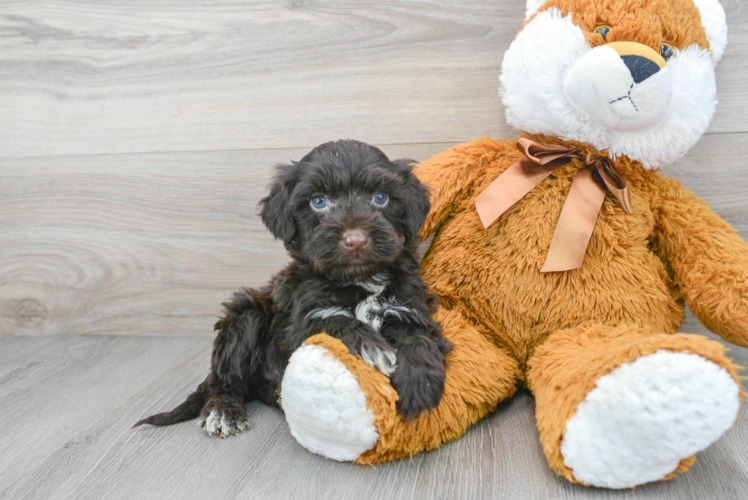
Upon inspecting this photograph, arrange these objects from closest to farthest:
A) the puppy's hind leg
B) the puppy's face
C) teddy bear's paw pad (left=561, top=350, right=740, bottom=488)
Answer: teddy bear's paw pad (left=561, top=350, right=740, bottom=488) → the puppy's face → the puppy's hind leg

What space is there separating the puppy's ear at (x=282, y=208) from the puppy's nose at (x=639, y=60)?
2.93ft

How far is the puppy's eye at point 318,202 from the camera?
4.63ft

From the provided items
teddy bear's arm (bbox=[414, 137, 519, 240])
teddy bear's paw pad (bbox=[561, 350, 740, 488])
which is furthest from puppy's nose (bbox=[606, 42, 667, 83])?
teddy bear's paw pad (bbox=[561, 350, 740, 488])

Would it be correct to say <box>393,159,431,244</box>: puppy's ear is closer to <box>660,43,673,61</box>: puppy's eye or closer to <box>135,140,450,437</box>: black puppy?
<box>135,140,450,437</box>: black puppy

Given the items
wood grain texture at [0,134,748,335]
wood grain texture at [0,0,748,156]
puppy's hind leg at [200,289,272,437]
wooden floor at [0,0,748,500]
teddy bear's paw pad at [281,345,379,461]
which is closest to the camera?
teddy bear's paw pad at [281,345,379,461]

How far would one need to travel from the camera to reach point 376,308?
4.68ft

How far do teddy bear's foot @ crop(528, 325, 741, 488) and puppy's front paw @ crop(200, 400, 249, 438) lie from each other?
846 mm

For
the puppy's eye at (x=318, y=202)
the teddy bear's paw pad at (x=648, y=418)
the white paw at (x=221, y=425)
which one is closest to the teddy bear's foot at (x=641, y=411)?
the teddy bear's paw pad at (x=648, y=418)

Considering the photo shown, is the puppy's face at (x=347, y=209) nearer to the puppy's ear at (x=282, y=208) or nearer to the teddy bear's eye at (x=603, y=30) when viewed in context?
the puppy's ear at (x=282, y=208)

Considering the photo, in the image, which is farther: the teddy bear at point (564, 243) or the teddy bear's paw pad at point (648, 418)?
the teddy bear at point (564, 243)

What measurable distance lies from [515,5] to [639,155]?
0.78 metres

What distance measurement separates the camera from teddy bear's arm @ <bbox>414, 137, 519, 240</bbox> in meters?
1.64

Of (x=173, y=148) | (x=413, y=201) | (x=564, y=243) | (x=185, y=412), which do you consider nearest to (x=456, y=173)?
(x=413, y=201)

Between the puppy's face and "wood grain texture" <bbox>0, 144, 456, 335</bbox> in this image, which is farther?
"wood grain texture" <bbox>0, 144, 456, 335</bbox>
